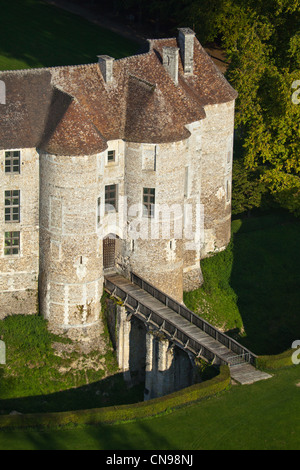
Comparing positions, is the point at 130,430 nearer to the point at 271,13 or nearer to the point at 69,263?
the point at 69,263

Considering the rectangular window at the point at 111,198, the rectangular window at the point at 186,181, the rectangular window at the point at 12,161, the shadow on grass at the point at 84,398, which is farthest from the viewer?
the rectangular window at the point at 186,181

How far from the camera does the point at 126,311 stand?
84500mm

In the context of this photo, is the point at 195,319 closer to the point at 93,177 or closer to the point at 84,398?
the point at 84,398

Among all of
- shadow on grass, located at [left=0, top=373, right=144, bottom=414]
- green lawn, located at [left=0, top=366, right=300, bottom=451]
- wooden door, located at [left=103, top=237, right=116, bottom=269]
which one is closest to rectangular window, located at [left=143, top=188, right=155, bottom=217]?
wooden door, located at [left=103, top=237, right=116, bottom=269]

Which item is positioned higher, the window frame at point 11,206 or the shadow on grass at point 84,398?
the window frame at point 11,206

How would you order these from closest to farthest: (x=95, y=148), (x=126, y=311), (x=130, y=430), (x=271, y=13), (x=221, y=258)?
(x=130, y=430)
(x=95, y=148)
(x=126, y=311)
(x=221, y=258)
(x=271, y=13)

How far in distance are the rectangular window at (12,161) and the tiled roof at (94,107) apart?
701 mm

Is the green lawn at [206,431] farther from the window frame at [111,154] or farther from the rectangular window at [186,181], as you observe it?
the window frame at [111,154]

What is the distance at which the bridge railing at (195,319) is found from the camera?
80250 mm

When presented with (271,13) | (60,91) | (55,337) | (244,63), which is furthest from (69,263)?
(271,13)

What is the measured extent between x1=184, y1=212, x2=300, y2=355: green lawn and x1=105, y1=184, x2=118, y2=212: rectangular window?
31.9 feet

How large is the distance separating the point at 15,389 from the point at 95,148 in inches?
631

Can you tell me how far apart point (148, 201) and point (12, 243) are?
9.17 metres

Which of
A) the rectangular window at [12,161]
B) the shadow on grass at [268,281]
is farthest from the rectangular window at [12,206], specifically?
the shadow on grass at [268,281]
